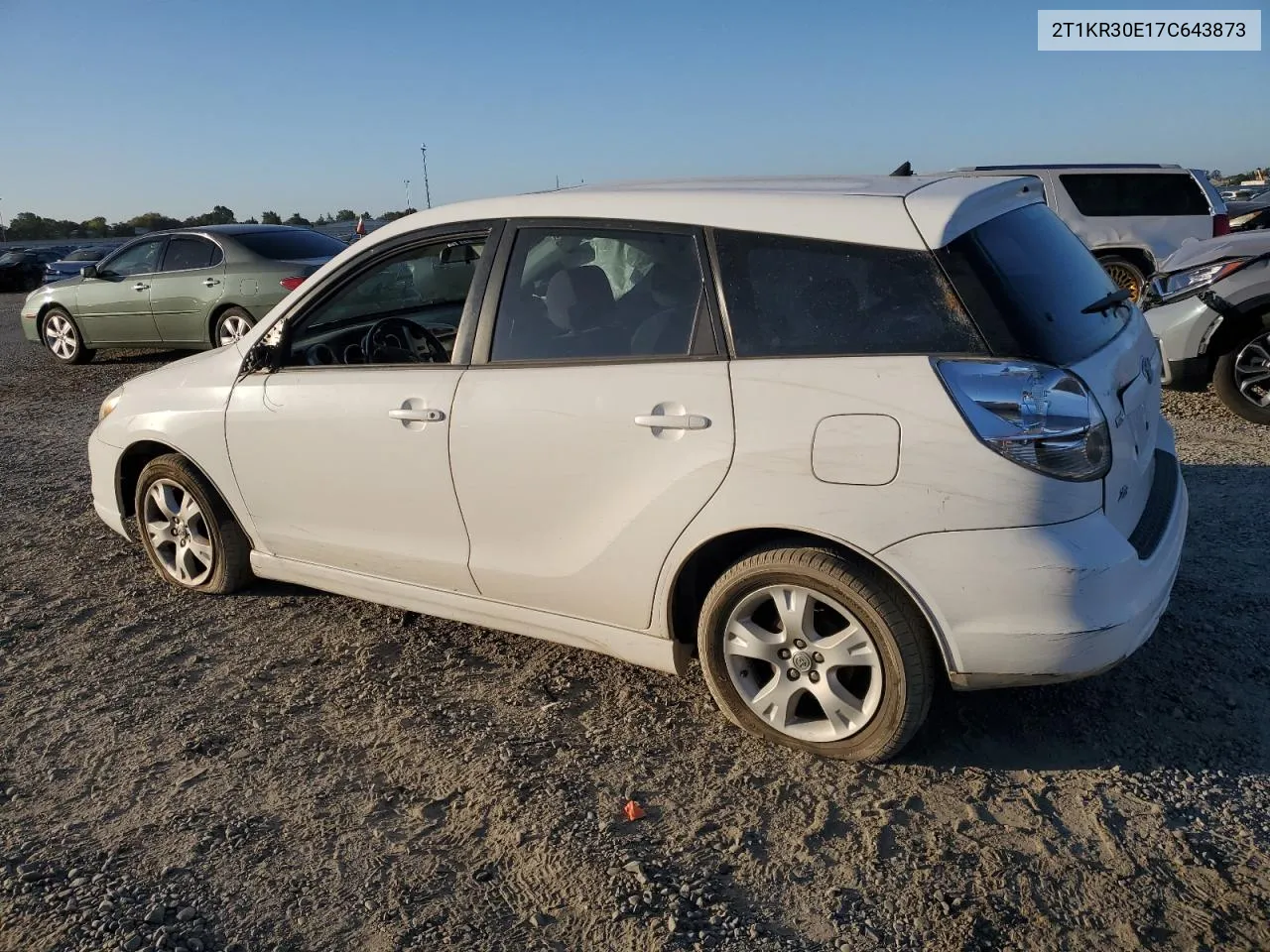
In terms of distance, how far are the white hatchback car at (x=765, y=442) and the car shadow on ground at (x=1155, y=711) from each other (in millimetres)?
431

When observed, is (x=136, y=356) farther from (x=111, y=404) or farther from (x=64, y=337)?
(x=111, y=404)

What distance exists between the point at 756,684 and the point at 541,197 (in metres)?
1.84

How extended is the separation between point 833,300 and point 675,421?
584mm

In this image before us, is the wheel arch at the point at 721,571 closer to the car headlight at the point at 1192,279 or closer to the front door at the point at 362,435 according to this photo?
the front door at the point at 362,435

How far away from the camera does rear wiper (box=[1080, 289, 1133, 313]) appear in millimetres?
3327

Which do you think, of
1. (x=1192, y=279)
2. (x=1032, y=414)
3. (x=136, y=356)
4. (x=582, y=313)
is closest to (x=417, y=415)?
(x=582, y=313)

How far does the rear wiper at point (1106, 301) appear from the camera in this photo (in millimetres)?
3327

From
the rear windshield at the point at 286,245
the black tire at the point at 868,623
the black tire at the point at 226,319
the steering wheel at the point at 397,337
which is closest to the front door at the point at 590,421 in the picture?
the black tire at the point at 868,623

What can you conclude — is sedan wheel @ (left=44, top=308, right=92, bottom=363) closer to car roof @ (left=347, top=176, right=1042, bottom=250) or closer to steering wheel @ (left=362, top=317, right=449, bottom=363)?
steering wheel @ (left=362, top=317, right=449, bottom=363)

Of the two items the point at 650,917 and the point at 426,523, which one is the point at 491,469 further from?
the point at 650,917

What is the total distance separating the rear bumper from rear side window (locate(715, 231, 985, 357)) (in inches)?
21.4

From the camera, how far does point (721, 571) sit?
3.40 m

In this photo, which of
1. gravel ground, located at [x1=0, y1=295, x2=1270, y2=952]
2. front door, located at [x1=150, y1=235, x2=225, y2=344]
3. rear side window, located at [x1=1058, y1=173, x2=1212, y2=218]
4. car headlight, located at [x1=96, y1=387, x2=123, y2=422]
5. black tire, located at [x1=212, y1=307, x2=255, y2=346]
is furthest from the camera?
rear side window, located at [x1=1058, y1=173, x2=1212, y2=218]

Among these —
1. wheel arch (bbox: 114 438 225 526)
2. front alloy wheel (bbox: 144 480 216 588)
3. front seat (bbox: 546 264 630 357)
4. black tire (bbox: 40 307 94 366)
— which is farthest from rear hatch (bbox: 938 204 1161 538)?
black tire (bbox: 40 307 94 366)
